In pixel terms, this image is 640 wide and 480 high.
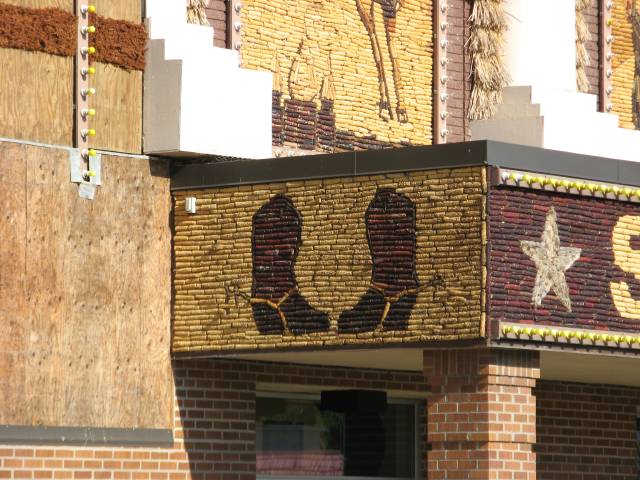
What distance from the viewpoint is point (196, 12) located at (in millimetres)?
16844

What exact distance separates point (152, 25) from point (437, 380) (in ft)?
13.6

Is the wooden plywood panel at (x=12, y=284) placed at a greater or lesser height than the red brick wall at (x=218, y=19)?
lesser

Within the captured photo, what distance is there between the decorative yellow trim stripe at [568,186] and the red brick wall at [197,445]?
11.6 feet

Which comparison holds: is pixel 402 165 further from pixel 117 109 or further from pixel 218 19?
pixel 218 19

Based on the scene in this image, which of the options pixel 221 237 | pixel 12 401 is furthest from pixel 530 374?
pixel 12 401

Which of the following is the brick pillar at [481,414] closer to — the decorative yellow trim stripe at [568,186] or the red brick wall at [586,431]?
the decorative yellow trim stripe at [568,186]

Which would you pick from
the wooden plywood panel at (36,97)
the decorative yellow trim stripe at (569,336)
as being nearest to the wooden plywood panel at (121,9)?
the wooden plywood panel at (36,97)

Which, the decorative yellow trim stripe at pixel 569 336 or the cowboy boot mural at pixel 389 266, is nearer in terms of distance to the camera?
the decorative yellow trim stripe at pixel 569 336

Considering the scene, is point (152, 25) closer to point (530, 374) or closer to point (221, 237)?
point (221, 237)

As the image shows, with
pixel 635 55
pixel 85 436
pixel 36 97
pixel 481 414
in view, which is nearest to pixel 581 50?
pixel 635 55

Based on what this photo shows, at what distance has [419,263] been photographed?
15086 mm

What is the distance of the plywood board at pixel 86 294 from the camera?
1520 cm

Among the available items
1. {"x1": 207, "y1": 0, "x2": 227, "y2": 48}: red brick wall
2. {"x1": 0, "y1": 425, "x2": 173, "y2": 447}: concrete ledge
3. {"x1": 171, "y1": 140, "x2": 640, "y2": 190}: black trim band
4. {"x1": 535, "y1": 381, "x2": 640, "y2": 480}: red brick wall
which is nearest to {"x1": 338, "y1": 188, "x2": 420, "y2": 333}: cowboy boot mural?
{"x1": 171, "y1": 140, "x2": 640, "y2": 190}: black trim band

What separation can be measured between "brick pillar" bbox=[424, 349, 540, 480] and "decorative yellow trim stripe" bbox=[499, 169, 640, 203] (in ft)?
4.62
